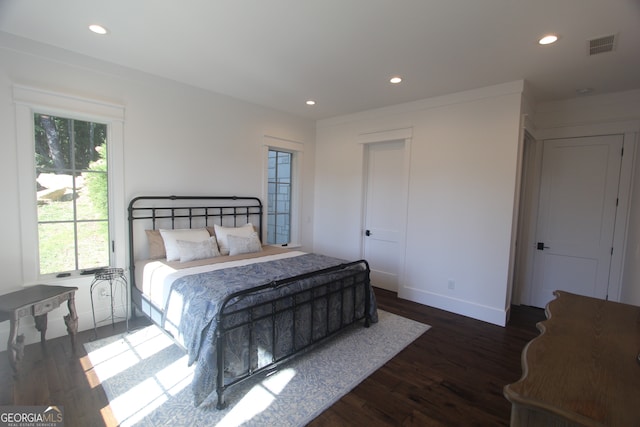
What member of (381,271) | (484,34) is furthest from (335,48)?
(381,271)

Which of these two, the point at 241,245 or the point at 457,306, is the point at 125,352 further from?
the point at 457,306

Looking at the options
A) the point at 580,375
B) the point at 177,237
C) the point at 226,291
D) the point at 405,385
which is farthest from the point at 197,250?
the point at 580,375

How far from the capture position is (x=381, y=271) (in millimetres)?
4699

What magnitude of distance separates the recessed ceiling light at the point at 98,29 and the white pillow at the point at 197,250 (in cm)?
201

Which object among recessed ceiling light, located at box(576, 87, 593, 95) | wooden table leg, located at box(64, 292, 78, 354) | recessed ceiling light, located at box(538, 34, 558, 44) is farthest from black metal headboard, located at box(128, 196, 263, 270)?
recessed ceiling light, located at box(576, 87, 593, 95)

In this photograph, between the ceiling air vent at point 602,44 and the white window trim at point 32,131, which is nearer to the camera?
the ceiling air vent at point 602,44

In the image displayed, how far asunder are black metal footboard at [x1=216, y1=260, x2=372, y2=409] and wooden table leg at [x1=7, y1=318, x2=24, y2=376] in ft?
5.44

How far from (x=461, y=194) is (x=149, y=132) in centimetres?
384

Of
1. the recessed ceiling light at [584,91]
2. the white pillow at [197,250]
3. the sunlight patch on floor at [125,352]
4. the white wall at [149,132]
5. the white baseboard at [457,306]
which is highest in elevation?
the recessed ceiling light at [584,91]

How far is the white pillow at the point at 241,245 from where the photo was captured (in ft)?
11.8

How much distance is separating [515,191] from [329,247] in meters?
2.95

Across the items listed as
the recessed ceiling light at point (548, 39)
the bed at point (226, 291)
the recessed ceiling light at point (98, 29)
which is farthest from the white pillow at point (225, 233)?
the recessed ceiling light at point (548, 39)

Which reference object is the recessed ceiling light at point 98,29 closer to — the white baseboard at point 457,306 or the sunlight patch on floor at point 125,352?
the sunlight patch on floor at point 125,352

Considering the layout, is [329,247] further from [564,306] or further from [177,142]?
[564,306]
